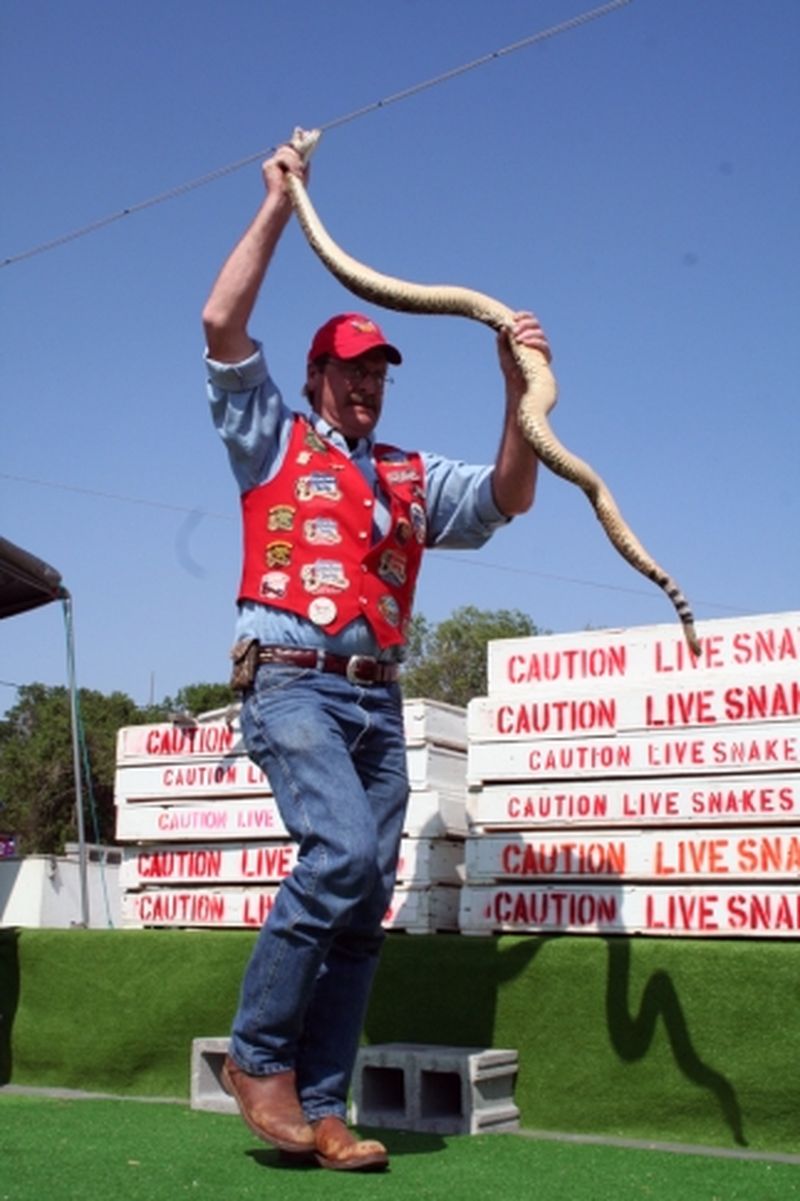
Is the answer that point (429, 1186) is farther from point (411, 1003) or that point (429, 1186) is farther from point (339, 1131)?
point (411, 1003)

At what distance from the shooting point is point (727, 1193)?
3.03 m

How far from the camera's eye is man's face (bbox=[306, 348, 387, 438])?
378 cm

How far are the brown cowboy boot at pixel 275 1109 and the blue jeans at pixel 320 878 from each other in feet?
0.10

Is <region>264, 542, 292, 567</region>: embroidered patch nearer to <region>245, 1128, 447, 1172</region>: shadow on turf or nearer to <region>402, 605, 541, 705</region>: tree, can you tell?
<region>245, 1128, 447, 1172</region>: shadow on turf

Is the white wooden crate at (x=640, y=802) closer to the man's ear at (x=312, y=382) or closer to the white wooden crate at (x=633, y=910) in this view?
the white wooden crate at (x=633, y=910)

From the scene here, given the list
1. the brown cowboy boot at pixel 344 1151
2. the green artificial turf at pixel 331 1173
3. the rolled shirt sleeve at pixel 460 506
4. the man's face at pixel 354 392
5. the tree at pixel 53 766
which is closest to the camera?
the green artificial turf at pixel 331 1173

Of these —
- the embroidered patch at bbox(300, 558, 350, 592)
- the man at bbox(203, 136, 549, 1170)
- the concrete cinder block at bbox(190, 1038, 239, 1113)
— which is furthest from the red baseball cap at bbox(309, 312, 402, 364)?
the concrete cinder block at bbox(190, 1038, 239, 1113)

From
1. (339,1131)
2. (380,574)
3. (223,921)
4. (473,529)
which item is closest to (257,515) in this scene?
(380,574)

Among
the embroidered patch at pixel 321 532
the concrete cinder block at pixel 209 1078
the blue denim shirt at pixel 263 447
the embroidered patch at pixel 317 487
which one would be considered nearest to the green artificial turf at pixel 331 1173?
the concrete cinder block at pixel 209 1078

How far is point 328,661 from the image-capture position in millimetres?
3500

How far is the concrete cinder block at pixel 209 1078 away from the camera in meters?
4.57

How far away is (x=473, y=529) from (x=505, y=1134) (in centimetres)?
168

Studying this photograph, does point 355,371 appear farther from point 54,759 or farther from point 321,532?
point 54,759

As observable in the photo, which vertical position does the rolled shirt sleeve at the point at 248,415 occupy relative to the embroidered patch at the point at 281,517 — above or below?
above
